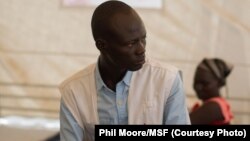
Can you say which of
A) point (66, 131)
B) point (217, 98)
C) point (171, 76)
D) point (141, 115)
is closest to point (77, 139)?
point (66, 131)

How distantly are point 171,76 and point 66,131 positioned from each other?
287mm

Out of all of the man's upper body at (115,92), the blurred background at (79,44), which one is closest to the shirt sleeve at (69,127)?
the man's upper body at (115,92)

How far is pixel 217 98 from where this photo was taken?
5.18ft

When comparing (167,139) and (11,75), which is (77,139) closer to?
(167,139)

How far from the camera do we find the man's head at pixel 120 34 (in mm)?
844

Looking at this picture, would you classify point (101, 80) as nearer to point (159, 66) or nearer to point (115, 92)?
point (115, 92)

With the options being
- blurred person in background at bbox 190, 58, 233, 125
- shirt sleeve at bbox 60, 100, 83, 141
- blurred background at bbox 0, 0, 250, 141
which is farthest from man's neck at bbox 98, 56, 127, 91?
blurred background at bbox 0, 0, 250, 141

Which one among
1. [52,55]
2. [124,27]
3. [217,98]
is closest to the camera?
[124,27]

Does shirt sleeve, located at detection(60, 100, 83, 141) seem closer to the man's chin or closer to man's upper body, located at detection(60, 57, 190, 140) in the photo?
man's upper body, located at detection(60, 57, 190, 140)

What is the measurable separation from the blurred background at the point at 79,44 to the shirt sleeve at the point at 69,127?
106cm

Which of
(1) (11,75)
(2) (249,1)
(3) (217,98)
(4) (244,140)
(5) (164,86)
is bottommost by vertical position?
(4) (244,140)

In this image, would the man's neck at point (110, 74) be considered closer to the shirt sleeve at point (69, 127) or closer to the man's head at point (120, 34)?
the man's head at point (120, 34)

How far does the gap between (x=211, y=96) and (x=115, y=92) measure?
2.63ft

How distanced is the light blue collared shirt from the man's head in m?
0.06
